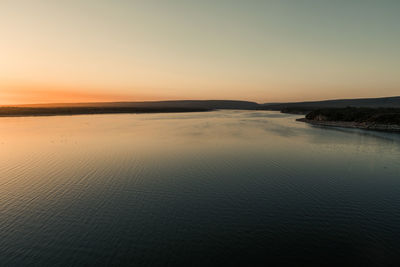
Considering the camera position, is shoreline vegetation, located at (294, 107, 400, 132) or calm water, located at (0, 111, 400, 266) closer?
calm water, located at (0, 111, 400, 266)

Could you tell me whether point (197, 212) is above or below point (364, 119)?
below

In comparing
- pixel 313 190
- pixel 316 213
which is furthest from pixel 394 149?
pixel 316 213

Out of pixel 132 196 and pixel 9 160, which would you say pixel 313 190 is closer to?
pixel 132 196

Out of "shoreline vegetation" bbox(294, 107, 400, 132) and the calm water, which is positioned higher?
"shoreline vegetation" bbox(294, 107, 400, 132)

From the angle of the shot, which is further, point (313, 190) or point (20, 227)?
point (313, 190)

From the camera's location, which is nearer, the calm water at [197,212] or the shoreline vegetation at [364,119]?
the calm water at [197,212]

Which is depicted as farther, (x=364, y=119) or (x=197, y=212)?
(x=364, y=119)

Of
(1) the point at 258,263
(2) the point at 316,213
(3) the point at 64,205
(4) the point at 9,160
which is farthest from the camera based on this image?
(4) the point at 9,160

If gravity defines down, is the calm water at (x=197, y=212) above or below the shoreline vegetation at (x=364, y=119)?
below
